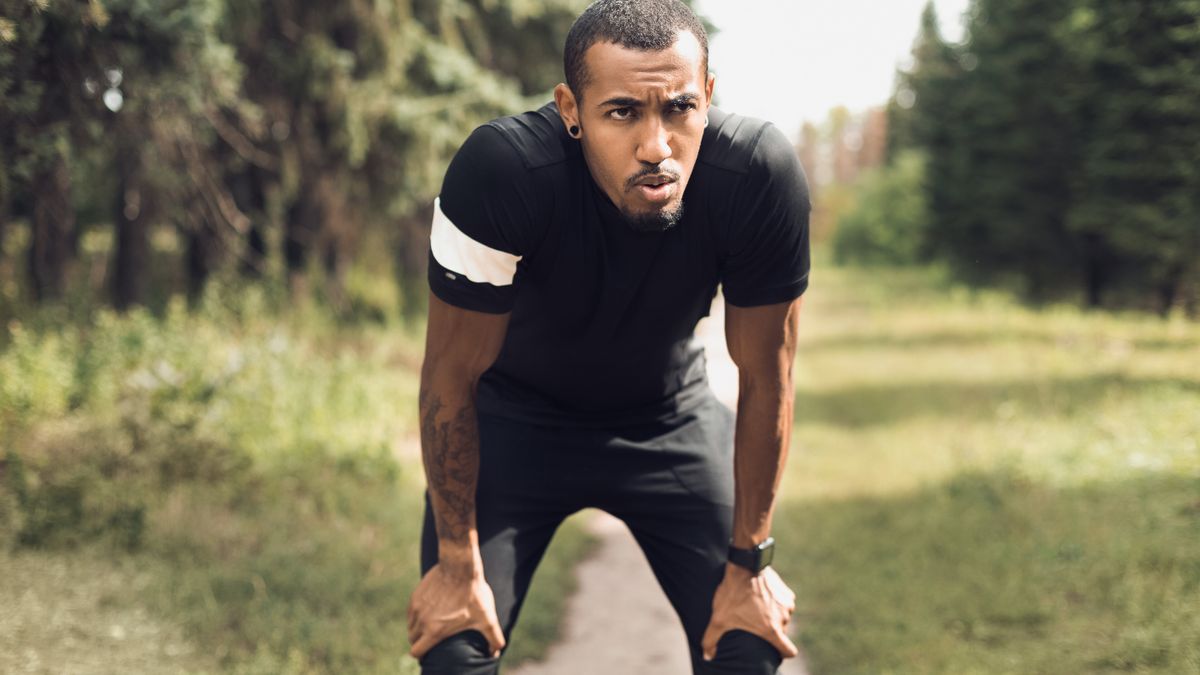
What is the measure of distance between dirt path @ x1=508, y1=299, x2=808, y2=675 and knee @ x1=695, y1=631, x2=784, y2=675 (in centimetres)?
150

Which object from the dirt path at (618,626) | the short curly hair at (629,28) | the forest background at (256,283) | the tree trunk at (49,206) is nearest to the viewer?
the short curly hair at (629,28)

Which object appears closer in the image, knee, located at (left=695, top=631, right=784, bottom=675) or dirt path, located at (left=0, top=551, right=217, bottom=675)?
knee, located at (left=695, top=631, right=784, bottom=675)

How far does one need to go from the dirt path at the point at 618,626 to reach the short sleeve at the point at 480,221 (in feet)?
5.78

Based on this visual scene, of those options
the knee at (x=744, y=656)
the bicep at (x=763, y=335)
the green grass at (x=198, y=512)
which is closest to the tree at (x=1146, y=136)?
the green grass at (x=198, y=512)

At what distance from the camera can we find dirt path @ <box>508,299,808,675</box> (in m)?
4.71

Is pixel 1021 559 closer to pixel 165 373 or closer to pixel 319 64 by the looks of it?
pixel 165 373

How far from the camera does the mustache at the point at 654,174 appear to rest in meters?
2.43

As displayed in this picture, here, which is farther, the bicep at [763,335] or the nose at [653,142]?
the bicep at [763,335]

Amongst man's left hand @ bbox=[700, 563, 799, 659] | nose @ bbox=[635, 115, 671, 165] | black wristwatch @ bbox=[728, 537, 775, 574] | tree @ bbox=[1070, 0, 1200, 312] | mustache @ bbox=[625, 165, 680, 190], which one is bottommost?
man's left hand @ bbox=[700, 563, 799, 659]

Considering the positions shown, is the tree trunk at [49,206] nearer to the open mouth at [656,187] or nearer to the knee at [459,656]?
the knee at [459,656]

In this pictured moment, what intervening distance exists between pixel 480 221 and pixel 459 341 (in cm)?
33

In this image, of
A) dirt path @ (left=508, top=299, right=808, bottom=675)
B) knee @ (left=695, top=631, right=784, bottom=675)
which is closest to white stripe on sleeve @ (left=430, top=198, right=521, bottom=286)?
knee @ (left=695, top=631, right=784, bottom=675)

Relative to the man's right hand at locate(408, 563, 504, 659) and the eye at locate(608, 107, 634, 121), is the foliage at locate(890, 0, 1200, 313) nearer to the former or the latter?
the eye at locate(608, 107, 634, 121)

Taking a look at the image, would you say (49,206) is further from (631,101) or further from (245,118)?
(631,101)
